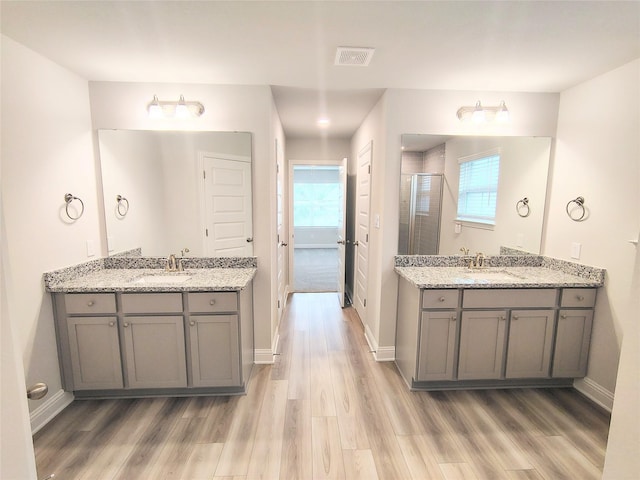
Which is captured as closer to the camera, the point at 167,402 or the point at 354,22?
the point at 354,22

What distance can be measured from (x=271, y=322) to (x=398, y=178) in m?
1.70

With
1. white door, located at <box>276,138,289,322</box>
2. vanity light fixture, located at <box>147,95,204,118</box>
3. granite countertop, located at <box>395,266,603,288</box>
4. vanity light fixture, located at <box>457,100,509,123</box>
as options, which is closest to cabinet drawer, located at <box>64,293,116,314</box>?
vanity light fixture, located at <box>147,95,204,118</box>

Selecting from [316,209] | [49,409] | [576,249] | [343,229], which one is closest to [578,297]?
[576,249]

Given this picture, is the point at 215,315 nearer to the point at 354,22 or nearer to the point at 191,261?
the point at 191,261

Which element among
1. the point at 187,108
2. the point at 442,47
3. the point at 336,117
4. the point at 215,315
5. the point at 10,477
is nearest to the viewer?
the point at 10,477

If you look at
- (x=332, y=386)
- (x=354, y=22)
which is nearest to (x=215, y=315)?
(x=332, y=386)

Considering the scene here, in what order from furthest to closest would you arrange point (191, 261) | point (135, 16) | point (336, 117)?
point (336, 117) → point (191, 261) → point (135, 16)

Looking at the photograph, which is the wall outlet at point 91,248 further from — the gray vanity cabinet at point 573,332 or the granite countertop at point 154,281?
the gray vanity cabinet at point 573,332

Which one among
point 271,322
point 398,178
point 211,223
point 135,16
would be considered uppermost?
point 135,16

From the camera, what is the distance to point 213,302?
7.14 feet

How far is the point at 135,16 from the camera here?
1589 millimetres

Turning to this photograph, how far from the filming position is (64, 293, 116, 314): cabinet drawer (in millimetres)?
2100

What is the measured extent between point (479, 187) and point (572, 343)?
143 cm

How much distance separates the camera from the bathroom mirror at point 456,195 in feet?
8.84
